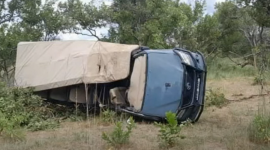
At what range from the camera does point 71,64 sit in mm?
8320

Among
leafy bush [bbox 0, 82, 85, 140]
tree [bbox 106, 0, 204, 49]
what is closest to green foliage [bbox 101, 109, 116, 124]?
leafy bush [bbox 0, 82, 85, 140]

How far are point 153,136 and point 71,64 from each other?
2885 millimetres

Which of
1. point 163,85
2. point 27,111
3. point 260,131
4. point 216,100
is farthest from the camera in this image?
point 216,100

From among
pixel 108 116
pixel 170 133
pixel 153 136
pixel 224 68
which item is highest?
pixel 224 68

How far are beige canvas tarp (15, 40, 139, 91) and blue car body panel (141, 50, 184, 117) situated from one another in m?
0.68

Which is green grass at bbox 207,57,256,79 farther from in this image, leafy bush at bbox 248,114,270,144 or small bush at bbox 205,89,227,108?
leafy bush at bbox 248,114,270,144

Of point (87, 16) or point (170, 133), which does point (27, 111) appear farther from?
point (87, 16)

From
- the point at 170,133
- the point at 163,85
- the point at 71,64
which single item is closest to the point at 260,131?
the point at 170,133

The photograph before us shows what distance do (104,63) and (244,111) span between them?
341 centimetres

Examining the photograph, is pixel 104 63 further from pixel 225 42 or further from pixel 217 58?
pixel 225 42

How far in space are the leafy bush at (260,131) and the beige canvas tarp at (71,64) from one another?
3.10m

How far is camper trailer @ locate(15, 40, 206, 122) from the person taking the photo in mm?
7469

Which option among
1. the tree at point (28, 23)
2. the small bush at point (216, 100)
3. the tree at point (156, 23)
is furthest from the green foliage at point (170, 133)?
the tree at point (156, 23)

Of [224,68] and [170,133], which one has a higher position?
[224,68]
